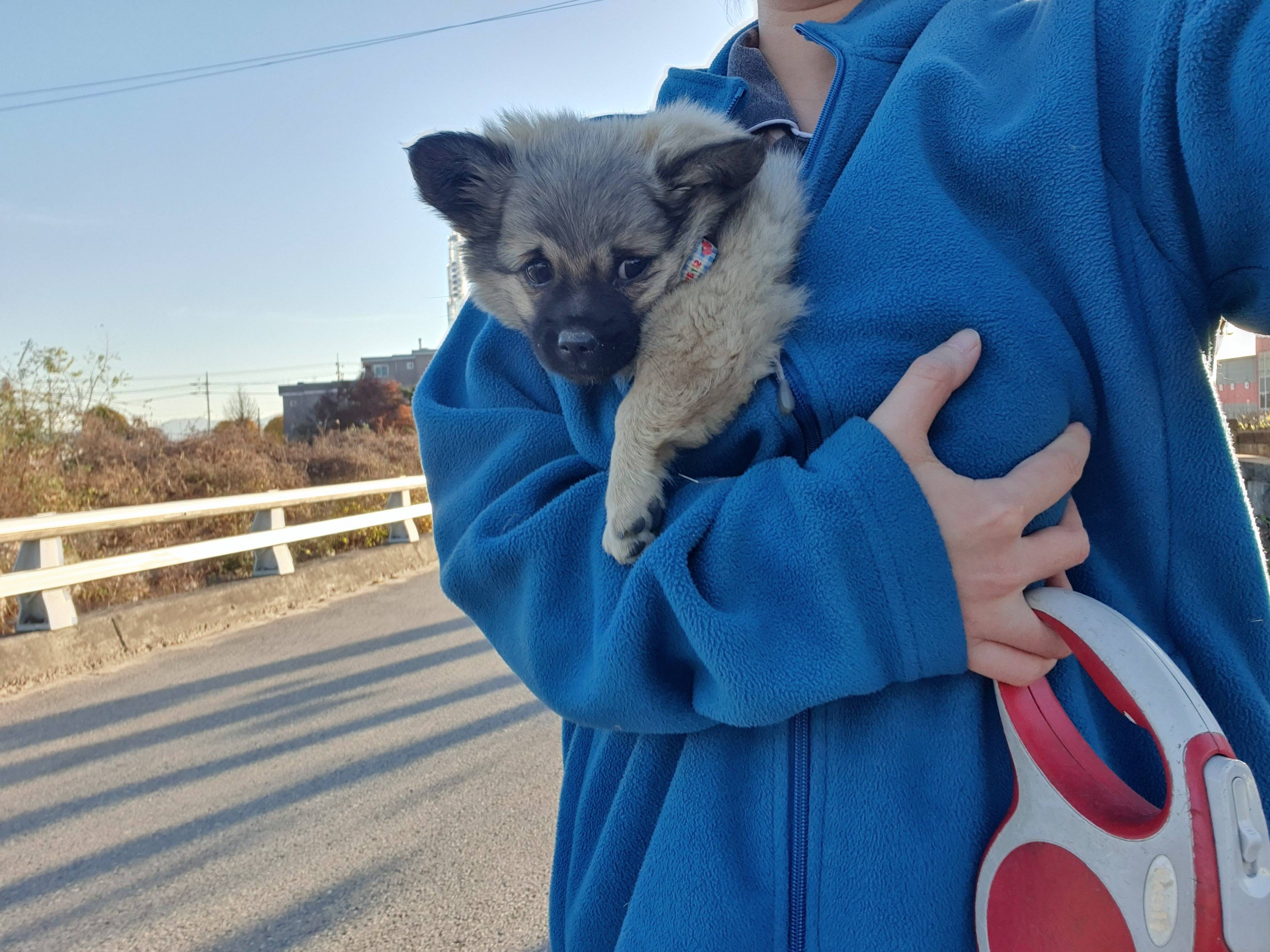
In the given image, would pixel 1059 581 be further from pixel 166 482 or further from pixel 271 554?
pixel 166 482

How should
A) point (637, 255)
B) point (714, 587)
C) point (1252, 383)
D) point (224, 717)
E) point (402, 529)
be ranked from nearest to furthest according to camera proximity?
point (714, 587), point (637, 255), point (224, 717), point (1252, 383), point (402, 529)

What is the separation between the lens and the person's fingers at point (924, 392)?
96cm

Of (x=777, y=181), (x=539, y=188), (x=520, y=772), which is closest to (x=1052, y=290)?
(x=777, y=181)

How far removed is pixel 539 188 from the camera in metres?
→ 2.00

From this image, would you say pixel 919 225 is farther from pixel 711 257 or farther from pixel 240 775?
pixel 240 775

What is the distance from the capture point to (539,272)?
1.97 m

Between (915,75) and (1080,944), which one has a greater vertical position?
(915,75)

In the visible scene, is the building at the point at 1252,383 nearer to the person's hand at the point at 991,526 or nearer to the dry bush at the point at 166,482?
the person's hand at the point at 991,526

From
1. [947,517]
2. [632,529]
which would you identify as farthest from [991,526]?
[632,529]

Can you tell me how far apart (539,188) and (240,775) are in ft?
10.1

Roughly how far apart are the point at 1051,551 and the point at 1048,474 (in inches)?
3.5

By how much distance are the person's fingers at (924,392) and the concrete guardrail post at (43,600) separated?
19.0 ft

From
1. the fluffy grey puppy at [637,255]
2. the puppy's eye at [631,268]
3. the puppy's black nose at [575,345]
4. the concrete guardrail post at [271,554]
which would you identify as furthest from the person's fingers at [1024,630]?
the concrete guardrail post at [271,554]

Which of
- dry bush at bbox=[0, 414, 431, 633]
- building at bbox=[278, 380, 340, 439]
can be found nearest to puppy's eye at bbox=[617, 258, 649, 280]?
dry bush at bbox=[0, 414, 431, 633]
